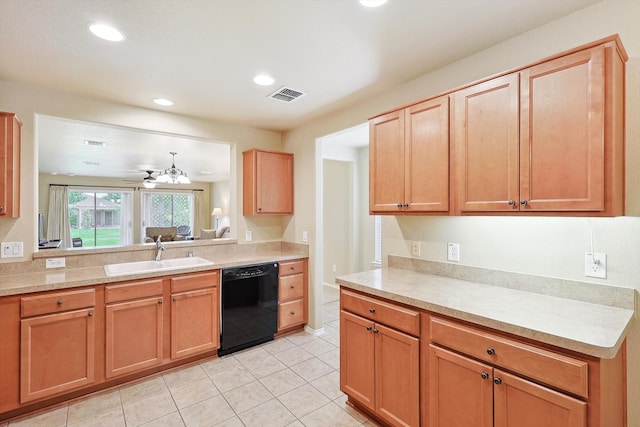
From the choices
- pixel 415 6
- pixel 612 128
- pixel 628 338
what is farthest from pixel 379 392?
pixel 415 6

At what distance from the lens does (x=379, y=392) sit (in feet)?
6.37

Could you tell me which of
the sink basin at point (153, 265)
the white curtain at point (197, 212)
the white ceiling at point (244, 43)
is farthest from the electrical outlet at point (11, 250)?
the white curtain at point (197, 212)

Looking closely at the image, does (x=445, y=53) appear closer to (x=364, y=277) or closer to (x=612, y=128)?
(x=612, y=128)

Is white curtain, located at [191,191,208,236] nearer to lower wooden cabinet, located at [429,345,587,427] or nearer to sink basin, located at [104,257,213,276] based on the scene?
sink basin, located at [104,257,213,276]

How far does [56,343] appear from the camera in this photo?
2203 mm

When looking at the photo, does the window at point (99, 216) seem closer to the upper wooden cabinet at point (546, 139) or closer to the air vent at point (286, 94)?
the air vent at point (286, 94)

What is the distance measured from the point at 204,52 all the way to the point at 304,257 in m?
2.35

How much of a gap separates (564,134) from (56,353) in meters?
3.49

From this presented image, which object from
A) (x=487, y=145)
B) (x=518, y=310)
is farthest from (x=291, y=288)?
(x=487, y=145)

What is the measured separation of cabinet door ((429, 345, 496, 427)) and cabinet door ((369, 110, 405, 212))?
1.03 meters

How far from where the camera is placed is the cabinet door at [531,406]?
1164 millimetres

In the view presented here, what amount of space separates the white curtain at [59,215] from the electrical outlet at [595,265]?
35.2 ft

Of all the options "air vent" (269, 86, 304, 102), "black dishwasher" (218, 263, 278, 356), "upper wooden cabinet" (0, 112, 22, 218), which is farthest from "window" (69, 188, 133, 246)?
"air vent" (269, 86, 304, 102)

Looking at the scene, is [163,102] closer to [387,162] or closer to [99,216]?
[387,162]
